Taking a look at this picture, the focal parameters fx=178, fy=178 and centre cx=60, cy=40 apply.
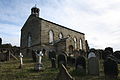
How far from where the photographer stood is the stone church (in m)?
36.1

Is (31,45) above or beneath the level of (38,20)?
beneath

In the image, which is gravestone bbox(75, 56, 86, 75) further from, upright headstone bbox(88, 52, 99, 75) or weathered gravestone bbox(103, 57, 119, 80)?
weathered gravestone bbox(103, 57, 119, 80)

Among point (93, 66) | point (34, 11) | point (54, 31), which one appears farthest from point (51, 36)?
point (93, 66)

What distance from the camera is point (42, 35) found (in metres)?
39.3

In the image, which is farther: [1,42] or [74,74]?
[1,42]

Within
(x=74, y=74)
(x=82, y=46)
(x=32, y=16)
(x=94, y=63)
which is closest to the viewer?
(x=74, y=74)

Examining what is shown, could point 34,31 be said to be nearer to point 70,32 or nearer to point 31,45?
point 31,45

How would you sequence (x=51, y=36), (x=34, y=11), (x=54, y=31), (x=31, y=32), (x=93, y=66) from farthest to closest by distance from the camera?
(x=34, y=11) → (x=54, y=31) → (x=31, y=32) → (x=51, y=36) → (x=93, y=66)

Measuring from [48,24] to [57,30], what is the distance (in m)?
3.13

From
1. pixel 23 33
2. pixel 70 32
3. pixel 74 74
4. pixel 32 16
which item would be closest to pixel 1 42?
pixel 23 33

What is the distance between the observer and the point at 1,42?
4184 centimetres

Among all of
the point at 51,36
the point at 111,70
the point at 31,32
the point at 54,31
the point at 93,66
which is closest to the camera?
the point at 111,70

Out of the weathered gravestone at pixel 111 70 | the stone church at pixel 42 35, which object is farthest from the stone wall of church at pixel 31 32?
the weathered gravestone at pixel 111 70

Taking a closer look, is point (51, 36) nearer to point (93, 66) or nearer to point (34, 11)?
point (34, 11)
